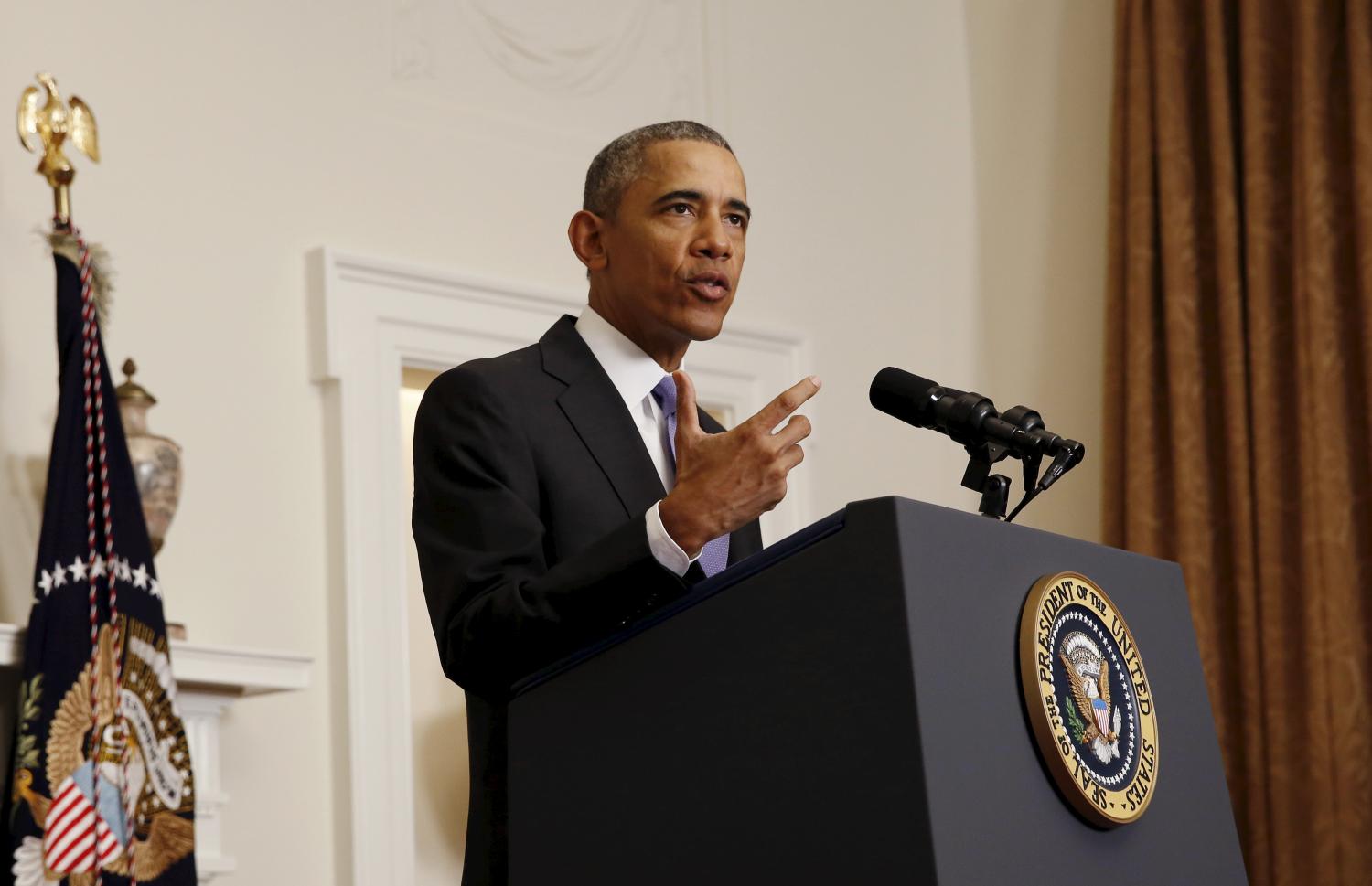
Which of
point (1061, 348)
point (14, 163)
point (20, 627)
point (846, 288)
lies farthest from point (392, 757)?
point (1061, 348)

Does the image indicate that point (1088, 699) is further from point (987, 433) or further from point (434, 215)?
point (434, 215)

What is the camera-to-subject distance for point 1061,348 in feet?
19.8

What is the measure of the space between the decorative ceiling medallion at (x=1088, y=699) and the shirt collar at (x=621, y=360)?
2.13 feet

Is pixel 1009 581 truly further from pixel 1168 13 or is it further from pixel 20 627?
pixel 1168 13

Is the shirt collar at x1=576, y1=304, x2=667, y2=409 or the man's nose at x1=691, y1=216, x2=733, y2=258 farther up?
the man's nose at x1=691, y1=216, x2=733, y2=258

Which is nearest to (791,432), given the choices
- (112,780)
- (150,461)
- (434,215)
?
(112,780)

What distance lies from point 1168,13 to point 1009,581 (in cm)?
442

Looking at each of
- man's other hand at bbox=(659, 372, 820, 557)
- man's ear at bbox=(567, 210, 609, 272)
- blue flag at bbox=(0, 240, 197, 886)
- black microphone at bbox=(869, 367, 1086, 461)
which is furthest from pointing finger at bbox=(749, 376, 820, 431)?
blue flag at bbox=(0, 240, 197, 886)

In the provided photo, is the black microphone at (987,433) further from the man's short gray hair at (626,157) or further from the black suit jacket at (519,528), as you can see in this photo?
the man's short gray hair at (626,157)

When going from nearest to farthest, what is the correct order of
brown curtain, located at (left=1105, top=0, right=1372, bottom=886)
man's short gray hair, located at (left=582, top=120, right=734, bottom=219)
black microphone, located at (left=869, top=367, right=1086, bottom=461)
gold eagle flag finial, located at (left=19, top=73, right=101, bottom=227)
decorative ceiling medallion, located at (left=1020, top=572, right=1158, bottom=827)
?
1. decorative ceiling medallion, located at (left=1020, top=572, right=1158, bottom=827)
2. black microphone, located at (left=869, top=367, right=1086, bottom=461)
3. man's short gray hair, located at (left=582, top=120, right=734, bottom=219)
4. gold eagle flag finial, located at (left=19, top=73, right=101, bottom=227)
5. brown curtain, located at (left=1105, top=0, right=1372, bottom=886)

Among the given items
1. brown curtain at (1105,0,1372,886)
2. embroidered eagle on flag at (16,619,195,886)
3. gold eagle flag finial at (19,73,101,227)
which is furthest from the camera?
brown curtain at (1105,0,1372,886)

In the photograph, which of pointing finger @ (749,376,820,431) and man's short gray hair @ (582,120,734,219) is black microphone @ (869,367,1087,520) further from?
man's short gray hair @ (582,120,734,219)

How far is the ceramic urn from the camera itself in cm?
380

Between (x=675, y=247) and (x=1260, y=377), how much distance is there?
345 centimetres
